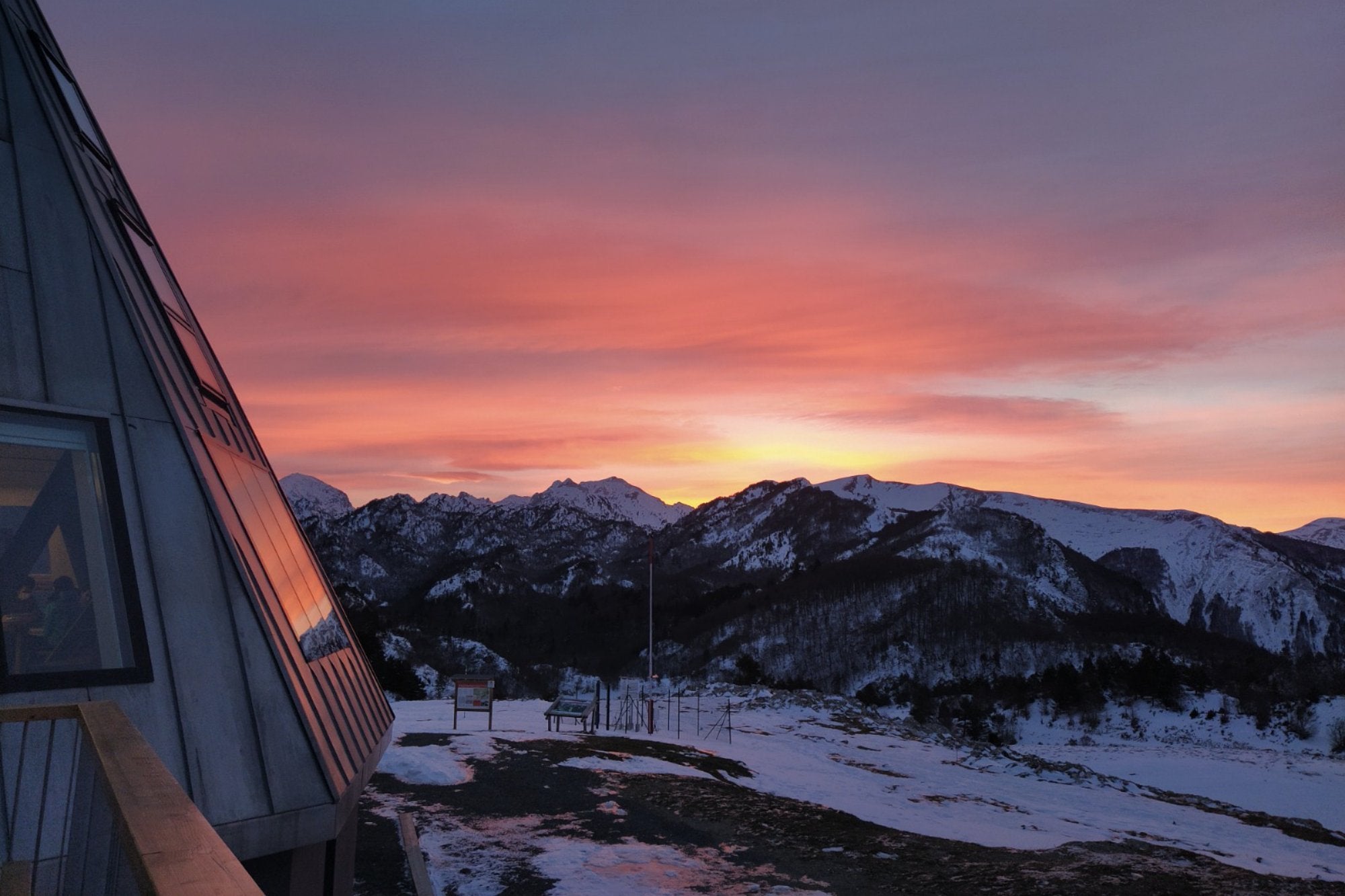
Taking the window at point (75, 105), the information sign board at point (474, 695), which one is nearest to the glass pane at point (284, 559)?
the window at point (75, 105)

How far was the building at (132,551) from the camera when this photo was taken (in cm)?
523

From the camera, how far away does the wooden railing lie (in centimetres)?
183

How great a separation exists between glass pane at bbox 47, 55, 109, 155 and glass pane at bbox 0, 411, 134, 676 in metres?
4.15

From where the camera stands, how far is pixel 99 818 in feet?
10.5

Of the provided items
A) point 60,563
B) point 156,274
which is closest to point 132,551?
point 60,563

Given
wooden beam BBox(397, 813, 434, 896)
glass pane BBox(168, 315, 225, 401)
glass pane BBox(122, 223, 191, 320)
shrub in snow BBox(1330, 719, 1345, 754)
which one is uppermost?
glass pane BBox(122, 223, 191, 320)

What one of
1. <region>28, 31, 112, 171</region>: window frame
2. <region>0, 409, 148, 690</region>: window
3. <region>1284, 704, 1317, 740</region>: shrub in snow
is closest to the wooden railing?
<region>0, 409, 148, 690</region>: window

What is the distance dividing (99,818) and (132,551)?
2.93m

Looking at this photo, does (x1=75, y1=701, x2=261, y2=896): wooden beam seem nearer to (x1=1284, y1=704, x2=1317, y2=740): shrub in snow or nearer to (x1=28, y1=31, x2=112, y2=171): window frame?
(x1=28, y1=31, x2=112, y2=171): window frame

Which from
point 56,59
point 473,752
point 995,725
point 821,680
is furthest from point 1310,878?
point 821,680

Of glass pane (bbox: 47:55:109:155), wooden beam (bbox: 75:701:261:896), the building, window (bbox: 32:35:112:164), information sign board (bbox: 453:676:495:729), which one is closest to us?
wooden beam (bbox: 75:701:261:896)

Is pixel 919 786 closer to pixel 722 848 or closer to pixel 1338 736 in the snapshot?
pixel 722 848

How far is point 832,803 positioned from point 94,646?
19.0 meters

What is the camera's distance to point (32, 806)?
456 cm
